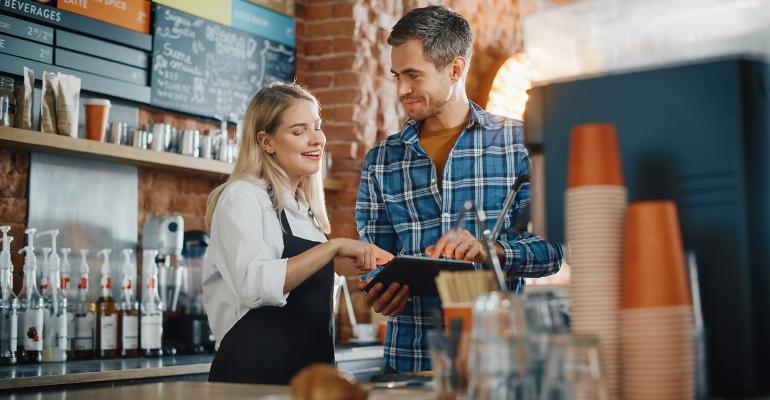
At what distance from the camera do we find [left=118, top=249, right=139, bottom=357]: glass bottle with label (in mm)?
3297

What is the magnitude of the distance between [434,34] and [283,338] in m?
1.06

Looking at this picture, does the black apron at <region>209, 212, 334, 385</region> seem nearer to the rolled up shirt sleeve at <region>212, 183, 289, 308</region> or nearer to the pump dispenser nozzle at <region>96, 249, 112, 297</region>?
the rolled up shirt sleeve at <region>212, 183, 289, 308</region>

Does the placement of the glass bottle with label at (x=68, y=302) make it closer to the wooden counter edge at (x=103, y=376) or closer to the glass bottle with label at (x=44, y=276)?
the glass bottle with label at (x=44, y=276)

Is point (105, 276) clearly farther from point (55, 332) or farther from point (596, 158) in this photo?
point (596, 158)

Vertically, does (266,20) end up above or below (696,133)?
above

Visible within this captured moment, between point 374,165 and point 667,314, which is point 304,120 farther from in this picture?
point 667,314

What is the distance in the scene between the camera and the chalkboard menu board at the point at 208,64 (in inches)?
146

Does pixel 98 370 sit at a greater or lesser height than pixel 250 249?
lesser

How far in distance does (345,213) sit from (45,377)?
6.47 ft

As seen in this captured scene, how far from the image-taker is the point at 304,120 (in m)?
2.60

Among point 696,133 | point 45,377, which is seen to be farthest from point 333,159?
point 696,133

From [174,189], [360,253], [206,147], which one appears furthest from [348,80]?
[360,253]

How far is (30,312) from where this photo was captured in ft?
9.81

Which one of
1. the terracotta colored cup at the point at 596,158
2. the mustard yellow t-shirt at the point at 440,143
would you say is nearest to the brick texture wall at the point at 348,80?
the mustard yellow t-shirt at the point at 440,143
